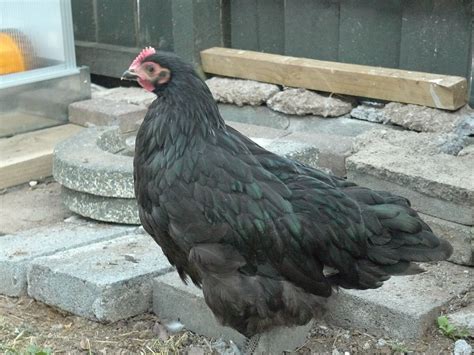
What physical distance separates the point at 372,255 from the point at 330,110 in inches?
93.6

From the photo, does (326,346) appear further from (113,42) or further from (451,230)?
(113,42)

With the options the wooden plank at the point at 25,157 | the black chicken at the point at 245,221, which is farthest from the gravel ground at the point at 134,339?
the wooden plank at the point at 25,157

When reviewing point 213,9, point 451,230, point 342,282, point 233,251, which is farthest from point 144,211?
point 213,9

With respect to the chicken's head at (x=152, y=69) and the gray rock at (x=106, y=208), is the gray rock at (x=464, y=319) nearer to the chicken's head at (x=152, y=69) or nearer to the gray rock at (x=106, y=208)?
the chicken's head at (x=152, y=69)

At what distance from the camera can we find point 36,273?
4262 millimetres

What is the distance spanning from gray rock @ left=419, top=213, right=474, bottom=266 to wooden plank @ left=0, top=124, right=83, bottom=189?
2649 millimetres

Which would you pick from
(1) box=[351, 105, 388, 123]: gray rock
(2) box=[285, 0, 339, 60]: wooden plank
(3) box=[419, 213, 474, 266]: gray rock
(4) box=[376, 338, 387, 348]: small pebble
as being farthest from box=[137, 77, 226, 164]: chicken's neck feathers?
(2) box=[285, 0, 339, 60]: wooden plank

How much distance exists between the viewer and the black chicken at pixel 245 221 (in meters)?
3.37

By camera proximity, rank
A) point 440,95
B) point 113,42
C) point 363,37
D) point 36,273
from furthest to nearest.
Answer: point 113,42 → point 363,37 → point 440,95 → point 36,273

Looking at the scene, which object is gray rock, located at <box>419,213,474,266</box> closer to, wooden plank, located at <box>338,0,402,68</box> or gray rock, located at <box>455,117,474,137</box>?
gray rock, located at <box>455,117,474,137</box>

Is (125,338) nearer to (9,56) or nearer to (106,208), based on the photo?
(106,208)

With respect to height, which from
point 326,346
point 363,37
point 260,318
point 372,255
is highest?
point 363,37

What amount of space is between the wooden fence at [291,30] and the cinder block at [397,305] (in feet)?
5.54

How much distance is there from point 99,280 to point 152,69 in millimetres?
1095
